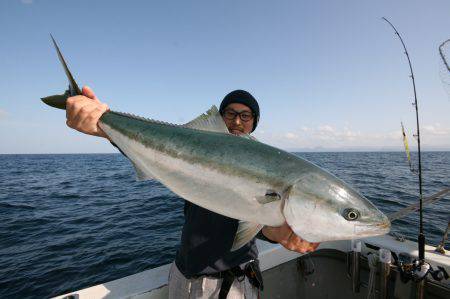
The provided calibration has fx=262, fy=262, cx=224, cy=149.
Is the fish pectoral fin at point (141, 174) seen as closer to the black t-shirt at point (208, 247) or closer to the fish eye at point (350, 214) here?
the black t-shirt at point (208, 247)

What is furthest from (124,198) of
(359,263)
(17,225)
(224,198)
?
(224,198)

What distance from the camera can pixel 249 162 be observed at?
2.29 meters

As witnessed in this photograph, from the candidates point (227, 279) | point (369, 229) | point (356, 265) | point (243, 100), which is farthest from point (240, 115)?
point (356, 265)

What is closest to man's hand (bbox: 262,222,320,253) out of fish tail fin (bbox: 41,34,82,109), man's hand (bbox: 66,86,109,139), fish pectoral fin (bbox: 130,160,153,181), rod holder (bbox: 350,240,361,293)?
fish pectoral fin (bbox: 130,160,153,181)

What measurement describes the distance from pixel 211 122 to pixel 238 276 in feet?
5.88

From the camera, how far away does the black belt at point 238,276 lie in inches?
115

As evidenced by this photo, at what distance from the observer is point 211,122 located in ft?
8.66

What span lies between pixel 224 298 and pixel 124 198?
19.3 meters

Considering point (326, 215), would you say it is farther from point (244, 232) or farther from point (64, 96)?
point (64, 96)

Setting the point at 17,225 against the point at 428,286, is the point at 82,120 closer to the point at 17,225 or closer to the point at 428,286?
the point at 428,286

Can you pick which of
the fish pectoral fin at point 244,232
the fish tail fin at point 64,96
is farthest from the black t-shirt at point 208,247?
the fish tail fin at point 64,96

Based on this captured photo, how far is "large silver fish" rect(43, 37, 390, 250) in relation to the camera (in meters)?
2.17

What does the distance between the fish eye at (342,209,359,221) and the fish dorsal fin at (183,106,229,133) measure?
129 cm

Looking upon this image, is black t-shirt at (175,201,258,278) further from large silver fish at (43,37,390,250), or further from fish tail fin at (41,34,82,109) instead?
fish tail fin at (41,34,82,109)
